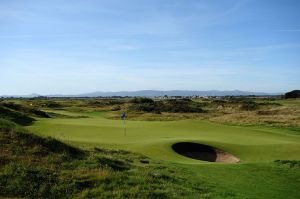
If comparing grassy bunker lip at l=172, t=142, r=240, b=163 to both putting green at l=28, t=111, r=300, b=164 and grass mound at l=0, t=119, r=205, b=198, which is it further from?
grass mound at l=0, t=119, r=205, b=198

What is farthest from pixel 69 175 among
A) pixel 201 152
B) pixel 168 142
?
pixel 201 152

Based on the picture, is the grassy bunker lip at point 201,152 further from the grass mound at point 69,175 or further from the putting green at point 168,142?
the grass mound at point 69,175

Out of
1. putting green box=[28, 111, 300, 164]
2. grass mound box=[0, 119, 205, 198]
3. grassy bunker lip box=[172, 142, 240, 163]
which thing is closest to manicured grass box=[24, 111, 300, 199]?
putting green box=[28, 111, 300, 164]

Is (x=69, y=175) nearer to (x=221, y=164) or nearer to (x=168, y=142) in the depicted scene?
(x=221, y=164)

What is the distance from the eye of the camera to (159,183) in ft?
44.2

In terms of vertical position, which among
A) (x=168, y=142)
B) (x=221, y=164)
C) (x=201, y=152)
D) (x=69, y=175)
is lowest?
(x=201, y=152)

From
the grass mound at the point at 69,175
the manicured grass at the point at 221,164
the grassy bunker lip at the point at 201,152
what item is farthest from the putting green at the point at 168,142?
the grass mound at the point at 69,175

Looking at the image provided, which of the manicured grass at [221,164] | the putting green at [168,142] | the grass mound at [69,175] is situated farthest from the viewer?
the putting green at [168,142]

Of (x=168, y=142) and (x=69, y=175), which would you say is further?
(x=168, y=142)

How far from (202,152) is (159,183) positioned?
13.5m

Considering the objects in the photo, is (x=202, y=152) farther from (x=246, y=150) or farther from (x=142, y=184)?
(x=142, y=184)

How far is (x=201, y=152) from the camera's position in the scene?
2647 cm

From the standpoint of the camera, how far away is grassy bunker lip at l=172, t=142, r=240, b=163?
82.5ft

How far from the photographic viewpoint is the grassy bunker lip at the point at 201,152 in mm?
25156
